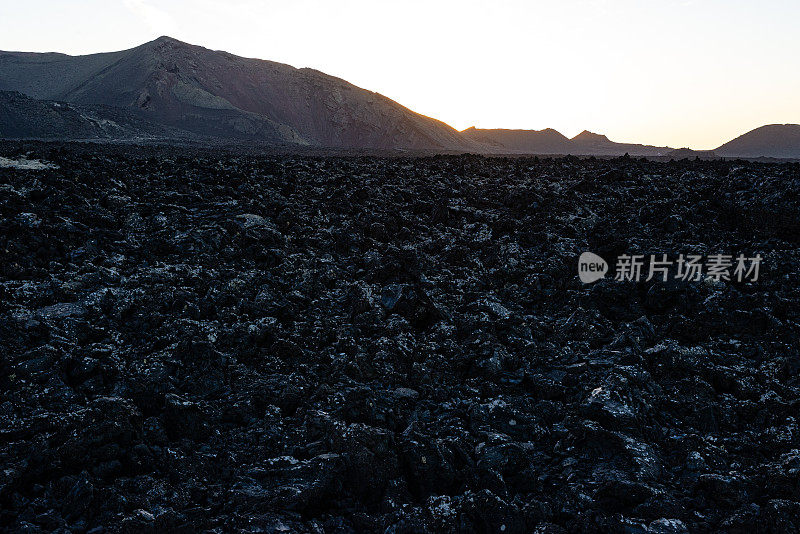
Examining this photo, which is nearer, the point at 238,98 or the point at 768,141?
the point at 238,98

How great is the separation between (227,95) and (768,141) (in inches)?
3746

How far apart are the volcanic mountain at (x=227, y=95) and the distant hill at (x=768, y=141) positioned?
50483 mm

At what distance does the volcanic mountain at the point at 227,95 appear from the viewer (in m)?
62.7

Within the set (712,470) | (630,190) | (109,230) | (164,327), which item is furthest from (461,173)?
(712,470)

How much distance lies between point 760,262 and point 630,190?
193 inches

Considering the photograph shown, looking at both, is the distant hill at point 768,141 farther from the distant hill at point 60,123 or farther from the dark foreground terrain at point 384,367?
the dark foreground terrain at point 384,367

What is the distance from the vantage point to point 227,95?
73.9 meters

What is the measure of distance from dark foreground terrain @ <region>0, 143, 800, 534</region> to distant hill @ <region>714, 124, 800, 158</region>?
3828 inches

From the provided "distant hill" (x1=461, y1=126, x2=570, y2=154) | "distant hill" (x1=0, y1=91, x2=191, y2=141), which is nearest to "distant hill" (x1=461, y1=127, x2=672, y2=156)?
"distant hill" (x1=461, y1=126, x2=570, y2=154)

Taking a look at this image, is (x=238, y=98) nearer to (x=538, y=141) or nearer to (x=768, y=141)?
(x=538, y=141)

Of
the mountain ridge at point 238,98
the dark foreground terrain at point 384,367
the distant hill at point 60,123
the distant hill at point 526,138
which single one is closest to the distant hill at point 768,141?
the mountain ridge at point 238,98

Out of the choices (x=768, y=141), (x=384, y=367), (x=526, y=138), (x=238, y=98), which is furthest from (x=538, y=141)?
(x=384, y=367)

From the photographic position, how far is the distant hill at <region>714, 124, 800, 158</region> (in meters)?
89.6

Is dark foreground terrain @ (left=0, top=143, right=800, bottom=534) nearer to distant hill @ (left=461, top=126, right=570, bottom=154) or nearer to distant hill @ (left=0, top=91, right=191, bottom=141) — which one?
distant hill @ (left=0, top=91, right=191, bottom=141)
